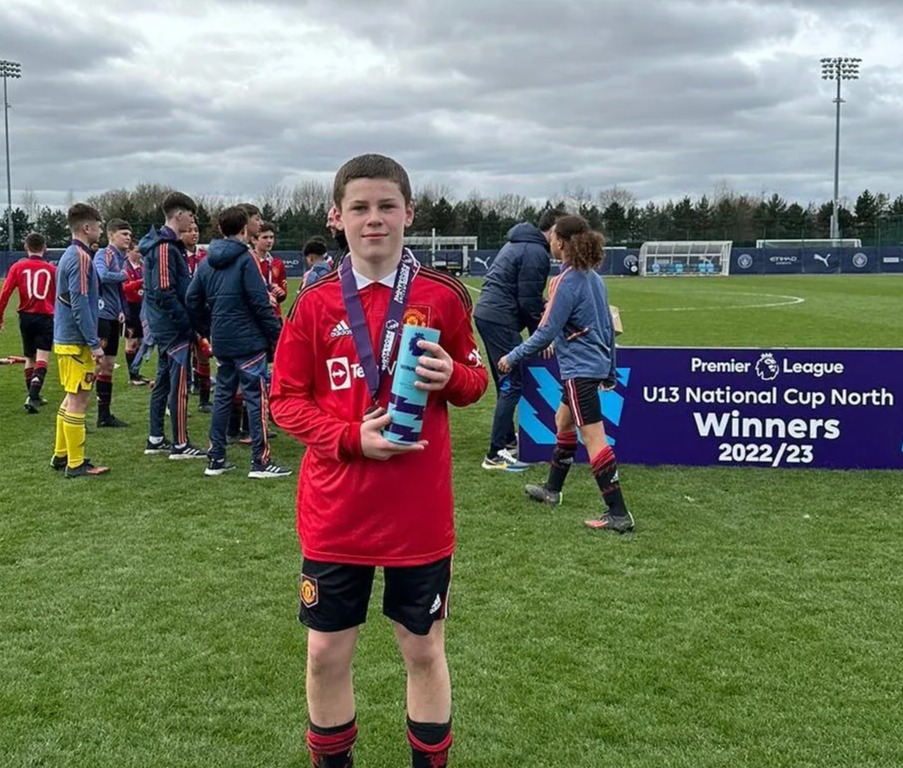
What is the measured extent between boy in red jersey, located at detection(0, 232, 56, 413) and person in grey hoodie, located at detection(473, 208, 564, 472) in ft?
18.7

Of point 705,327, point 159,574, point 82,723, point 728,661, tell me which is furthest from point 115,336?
point 705,327

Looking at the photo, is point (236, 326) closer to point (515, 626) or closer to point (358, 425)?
point (515, 626)

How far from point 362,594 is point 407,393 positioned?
2.28ft

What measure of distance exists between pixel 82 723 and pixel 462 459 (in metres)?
4.77

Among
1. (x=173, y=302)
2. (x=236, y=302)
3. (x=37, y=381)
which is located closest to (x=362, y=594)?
(x=236, y=302)

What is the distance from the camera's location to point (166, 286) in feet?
24.2

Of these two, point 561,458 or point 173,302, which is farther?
point 173,302

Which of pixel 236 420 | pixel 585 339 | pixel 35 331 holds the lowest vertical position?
pixel 236 420

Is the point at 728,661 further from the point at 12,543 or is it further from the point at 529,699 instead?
the point at 12,543

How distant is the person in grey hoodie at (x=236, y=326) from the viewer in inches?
265

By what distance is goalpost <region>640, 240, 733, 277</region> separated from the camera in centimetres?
5741

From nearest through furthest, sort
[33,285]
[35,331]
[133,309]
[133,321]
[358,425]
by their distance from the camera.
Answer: [358,425]
[33,285]
[35,331]
[133,309]
[133,321]

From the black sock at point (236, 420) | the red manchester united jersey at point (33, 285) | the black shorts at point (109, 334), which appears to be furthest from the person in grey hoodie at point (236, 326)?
the red manchester united jersey at point (33, 285)

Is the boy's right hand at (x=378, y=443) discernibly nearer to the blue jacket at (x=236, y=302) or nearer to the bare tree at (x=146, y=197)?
the blue jacket at (x=236, y=302)
